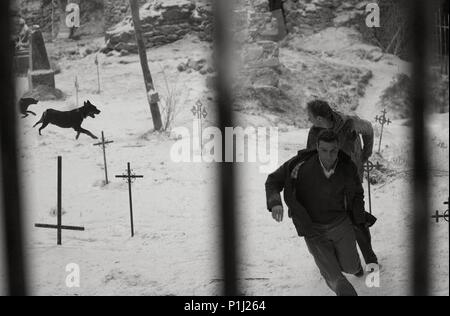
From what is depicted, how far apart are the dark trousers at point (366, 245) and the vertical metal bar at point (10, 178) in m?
1.52

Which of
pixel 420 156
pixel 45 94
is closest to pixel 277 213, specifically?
pixel 420 156

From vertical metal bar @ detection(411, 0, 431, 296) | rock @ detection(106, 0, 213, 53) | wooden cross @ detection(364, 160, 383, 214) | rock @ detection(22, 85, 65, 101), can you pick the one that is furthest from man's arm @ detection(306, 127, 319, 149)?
rock @ detection(22, 85, 65, 101)

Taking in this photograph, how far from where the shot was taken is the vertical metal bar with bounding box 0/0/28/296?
13.3ft

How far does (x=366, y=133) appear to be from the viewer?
14.4ft

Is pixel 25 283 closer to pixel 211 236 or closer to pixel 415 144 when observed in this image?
pixel 211 236

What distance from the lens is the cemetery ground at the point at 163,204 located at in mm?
4223

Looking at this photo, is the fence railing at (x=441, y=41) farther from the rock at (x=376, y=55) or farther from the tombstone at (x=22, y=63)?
the tombstone at (x=22, y=63)

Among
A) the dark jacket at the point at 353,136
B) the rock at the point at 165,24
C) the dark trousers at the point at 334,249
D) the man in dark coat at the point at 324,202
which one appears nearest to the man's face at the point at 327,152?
the man in dark coat at the point at 324,202

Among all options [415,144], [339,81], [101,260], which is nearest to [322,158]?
[415,144]

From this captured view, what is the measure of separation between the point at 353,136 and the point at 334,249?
0.54m

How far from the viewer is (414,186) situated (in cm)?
420

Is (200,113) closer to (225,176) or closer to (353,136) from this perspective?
(225,176)

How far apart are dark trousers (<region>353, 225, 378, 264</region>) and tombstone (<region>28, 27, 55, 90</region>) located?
5.53 feet
